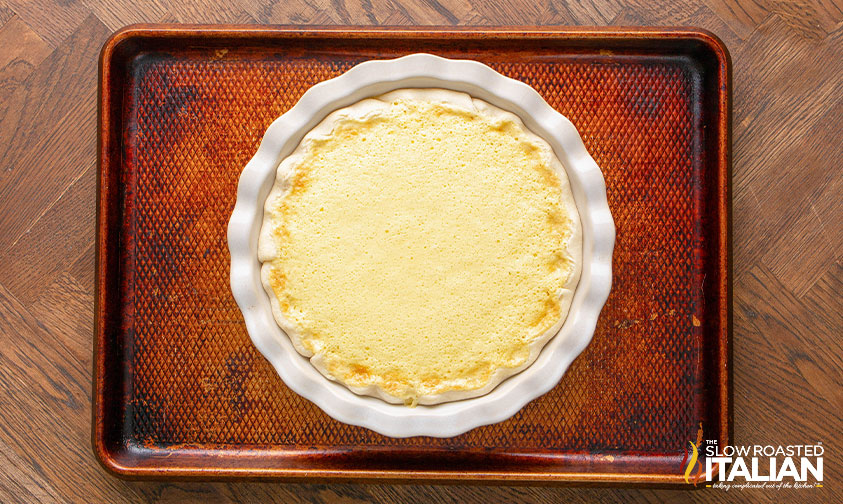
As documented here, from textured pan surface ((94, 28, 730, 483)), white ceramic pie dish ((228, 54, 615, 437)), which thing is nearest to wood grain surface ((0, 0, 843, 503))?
textured pan surface ((94, 28, 730, 483))

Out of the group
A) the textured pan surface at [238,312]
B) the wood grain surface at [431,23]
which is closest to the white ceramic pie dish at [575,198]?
the textured pan surface at [238,312]

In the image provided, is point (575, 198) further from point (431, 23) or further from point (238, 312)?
point (238, 312)

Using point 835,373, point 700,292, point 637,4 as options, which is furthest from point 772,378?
Result: point 637,4

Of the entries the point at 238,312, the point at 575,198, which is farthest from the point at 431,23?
the point at 238,312

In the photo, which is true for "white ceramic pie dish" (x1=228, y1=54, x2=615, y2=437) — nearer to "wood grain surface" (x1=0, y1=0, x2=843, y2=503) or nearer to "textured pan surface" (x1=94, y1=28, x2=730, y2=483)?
"textured pan surface" (x1=94, y1=28, x2=730, y2=483)

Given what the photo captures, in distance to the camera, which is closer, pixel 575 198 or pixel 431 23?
pixel 575 198

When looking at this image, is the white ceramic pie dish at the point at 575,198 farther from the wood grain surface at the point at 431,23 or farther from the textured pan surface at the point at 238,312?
the wood grain surface at the point at 431,23
